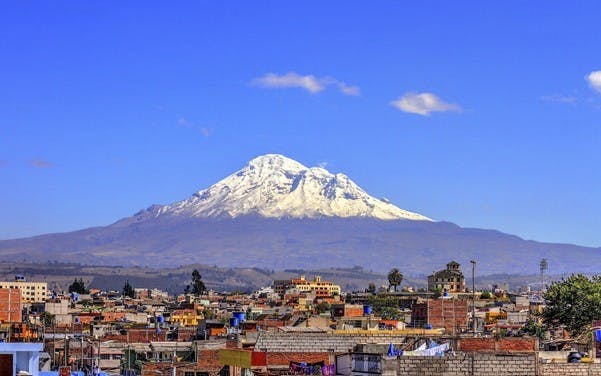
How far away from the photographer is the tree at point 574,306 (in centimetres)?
7944

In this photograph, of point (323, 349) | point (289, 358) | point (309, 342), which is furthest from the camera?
point (309, 342)

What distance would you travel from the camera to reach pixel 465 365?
30.8 metres

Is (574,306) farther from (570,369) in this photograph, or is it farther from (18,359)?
(18,359)

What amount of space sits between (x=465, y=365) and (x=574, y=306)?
52102mm

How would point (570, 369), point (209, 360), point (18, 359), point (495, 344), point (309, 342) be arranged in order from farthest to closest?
point (209, 360) → point (495, 344) → point (309, 342) → point (570, 369) → point (18, 359)

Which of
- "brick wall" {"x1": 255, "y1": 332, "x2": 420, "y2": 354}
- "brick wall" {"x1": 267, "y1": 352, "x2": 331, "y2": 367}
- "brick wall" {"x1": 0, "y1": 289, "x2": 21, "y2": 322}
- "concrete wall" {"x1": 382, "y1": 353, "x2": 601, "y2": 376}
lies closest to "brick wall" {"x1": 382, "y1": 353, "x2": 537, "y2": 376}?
"concrete wall" {"x1": 382, "y1": 353, "x2": 601, "y2": 376}

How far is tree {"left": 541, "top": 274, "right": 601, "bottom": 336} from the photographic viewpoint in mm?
Answer: 79438

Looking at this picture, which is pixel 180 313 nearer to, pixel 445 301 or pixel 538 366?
pixel 445 301

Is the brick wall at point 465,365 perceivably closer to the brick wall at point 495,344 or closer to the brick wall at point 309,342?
the brick wall at point 309,342

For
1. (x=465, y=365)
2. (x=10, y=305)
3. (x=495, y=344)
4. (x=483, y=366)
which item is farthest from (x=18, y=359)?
(x=10, y=305)

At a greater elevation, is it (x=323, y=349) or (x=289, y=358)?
(x=323, y=349)

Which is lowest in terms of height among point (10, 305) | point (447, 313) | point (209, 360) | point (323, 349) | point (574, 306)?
point (209, 360)

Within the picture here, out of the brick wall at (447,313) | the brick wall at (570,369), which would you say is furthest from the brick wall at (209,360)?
the brick wall at (447,313)

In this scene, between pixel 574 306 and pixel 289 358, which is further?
pixel 574 306
